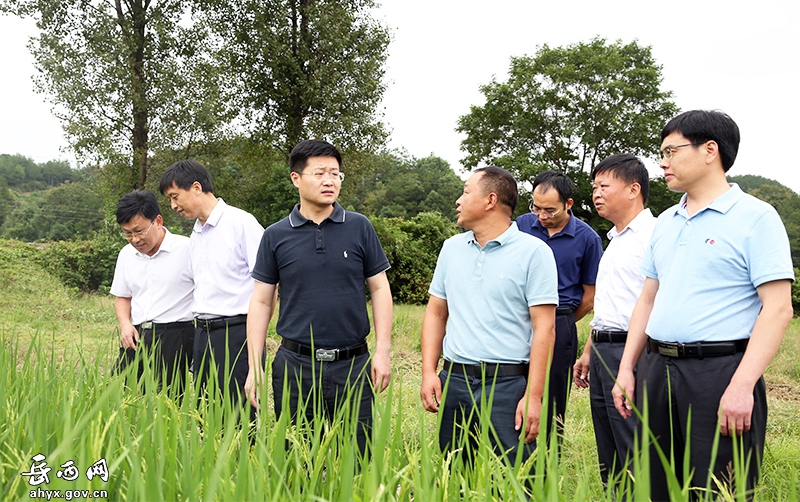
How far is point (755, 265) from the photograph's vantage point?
227 cm

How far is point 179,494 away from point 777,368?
30.3 feet

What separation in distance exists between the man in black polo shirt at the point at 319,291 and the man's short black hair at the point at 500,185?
0.65m

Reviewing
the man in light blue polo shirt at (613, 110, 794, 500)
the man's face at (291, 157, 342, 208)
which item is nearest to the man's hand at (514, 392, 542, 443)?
the man in light blue polo shirt at (613, 110, 794, 500)

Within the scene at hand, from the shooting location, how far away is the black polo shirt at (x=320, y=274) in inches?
122

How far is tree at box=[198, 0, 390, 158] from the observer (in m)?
17.5

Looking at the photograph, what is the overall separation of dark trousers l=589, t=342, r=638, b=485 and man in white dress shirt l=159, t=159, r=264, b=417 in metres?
1.85

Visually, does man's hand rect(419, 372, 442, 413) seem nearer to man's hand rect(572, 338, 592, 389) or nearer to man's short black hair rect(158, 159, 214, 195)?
man's hand rect(572, 338, 592, 389)

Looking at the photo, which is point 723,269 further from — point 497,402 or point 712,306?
point 497,402

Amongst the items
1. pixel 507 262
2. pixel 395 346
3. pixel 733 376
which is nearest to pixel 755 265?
pixel 733 376

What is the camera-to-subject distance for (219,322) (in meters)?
3.58

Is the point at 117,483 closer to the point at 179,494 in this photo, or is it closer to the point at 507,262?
the point at 179,494

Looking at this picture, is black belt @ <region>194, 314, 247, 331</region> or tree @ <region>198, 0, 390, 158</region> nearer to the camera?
black belt @ <region>194, 314, 247, 331</region>

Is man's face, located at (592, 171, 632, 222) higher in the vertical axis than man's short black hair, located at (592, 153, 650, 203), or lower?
lower

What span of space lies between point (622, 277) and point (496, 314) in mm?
852
